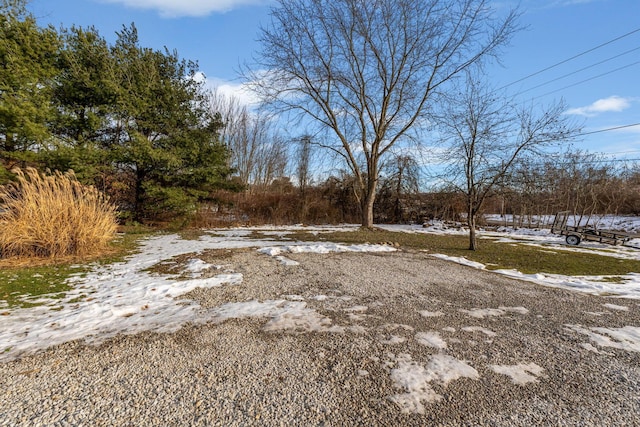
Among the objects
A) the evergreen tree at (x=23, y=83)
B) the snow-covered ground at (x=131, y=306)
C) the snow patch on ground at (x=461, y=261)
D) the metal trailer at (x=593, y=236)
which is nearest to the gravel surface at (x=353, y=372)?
the snow-covered ground at (x=131, y=306)

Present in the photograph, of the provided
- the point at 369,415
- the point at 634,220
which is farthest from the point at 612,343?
the point at 634,220

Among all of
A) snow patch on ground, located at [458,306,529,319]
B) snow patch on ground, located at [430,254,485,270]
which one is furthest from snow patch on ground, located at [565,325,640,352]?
snow patch on ground, located at [430,254,485,270]

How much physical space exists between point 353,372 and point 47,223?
6.49 m

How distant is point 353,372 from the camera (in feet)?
7.08

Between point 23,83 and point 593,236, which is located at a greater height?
point 23,83

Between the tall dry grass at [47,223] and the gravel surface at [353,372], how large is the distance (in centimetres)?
438

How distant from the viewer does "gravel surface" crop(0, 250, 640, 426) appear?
1723 mm

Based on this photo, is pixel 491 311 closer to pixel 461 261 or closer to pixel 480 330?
pixel 480 330

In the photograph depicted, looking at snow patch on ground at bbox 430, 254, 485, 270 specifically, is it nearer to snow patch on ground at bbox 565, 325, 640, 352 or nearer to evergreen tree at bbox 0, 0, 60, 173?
snow patch on ground at bbox 565, 325, 640, 352

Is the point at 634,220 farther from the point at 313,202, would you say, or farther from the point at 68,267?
the point at 68,267

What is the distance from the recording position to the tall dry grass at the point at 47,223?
5.27m

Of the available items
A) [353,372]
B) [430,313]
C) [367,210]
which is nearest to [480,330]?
[430,313]

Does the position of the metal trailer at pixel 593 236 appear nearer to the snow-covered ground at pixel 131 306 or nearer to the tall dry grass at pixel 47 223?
the snow-covered ground at pixel 131 306

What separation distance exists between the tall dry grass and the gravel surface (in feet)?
14.4
